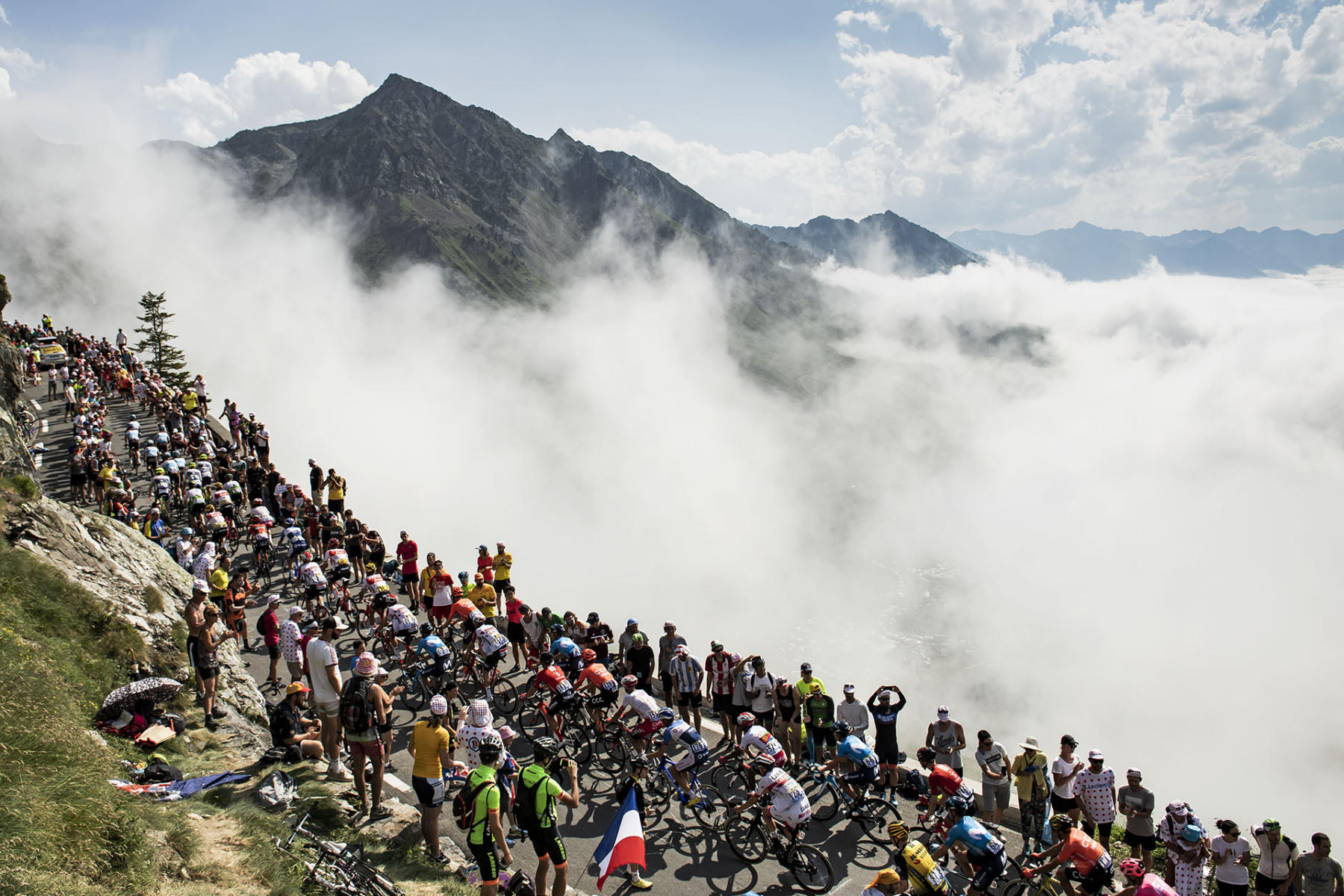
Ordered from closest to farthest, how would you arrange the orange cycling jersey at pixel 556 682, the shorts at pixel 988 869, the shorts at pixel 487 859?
1. the shorts at pixel 487 859
2. the shorts at pixel 988 869
3. the orange cycling jersey at pixel 556 682

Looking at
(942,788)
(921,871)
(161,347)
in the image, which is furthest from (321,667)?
(161,347)

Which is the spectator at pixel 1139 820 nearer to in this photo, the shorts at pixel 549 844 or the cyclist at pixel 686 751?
the cyclist at pixel 686 751

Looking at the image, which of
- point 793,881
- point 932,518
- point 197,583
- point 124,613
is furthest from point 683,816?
point 932,518

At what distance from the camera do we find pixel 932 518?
6939 inches

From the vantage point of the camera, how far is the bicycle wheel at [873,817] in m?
11.8

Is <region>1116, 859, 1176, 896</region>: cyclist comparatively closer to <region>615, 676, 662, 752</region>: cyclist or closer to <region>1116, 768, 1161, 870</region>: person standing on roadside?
<region>1116, 768, 1161, 870</region>: person standing on roadside

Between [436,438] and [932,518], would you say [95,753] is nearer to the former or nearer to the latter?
[436,438]

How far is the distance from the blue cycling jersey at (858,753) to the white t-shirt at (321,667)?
7.62 meters

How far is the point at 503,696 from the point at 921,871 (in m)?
9.15

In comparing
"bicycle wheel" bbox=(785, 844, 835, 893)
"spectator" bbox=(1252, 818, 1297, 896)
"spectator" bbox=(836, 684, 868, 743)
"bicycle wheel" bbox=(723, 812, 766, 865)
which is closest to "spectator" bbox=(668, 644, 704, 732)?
"spectator" bbox=(836, 684, 868, 743)

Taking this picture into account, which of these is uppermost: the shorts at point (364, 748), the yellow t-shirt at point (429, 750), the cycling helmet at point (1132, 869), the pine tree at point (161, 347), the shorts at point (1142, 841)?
the pine tree at point (161, 347)

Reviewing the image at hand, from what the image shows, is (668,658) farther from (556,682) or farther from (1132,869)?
(1132,869)

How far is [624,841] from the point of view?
934 cm

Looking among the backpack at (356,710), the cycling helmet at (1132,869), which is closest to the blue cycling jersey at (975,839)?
the cycling helmet at (1132,869)
